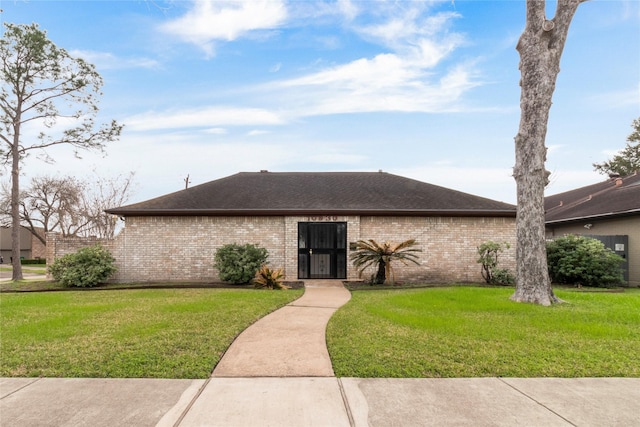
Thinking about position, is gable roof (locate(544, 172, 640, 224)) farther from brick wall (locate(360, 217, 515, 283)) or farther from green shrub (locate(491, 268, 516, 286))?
green shrub (locate(491, 268, 516, 286))

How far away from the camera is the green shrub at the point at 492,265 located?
1220cm

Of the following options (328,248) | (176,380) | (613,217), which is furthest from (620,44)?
(176,380)

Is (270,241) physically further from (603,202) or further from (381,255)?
(603,202)

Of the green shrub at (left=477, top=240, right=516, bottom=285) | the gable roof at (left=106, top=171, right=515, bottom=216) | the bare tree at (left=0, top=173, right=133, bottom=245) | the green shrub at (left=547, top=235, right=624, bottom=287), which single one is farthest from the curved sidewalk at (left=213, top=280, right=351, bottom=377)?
the bare tree at (left=0, top=173, right=133, bottom=245)

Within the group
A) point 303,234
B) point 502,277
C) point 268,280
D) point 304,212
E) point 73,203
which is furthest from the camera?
point 73,203

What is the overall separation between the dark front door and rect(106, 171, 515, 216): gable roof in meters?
0.76

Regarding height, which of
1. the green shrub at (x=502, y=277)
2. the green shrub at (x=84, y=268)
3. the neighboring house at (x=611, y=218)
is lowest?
the green shrub at (x=502, y=277)

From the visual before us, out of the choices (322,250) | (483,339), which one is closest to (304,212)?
(322,250)

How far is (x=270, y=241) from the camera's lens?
43.5 ft

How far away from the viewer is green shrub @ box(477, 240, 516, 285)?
12.2m

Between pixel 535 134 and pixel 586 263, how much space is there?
6.20 meters

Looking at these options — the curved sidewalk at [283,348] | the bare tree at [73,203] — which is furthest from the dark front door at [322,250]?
the bare tree at [73,203]

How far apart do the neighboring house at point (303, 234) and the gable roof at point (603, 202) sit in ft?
15.9

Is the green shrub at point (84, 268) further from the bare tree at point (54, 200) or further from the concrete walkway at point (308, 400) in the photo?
the bare tree at point (54, 200)
